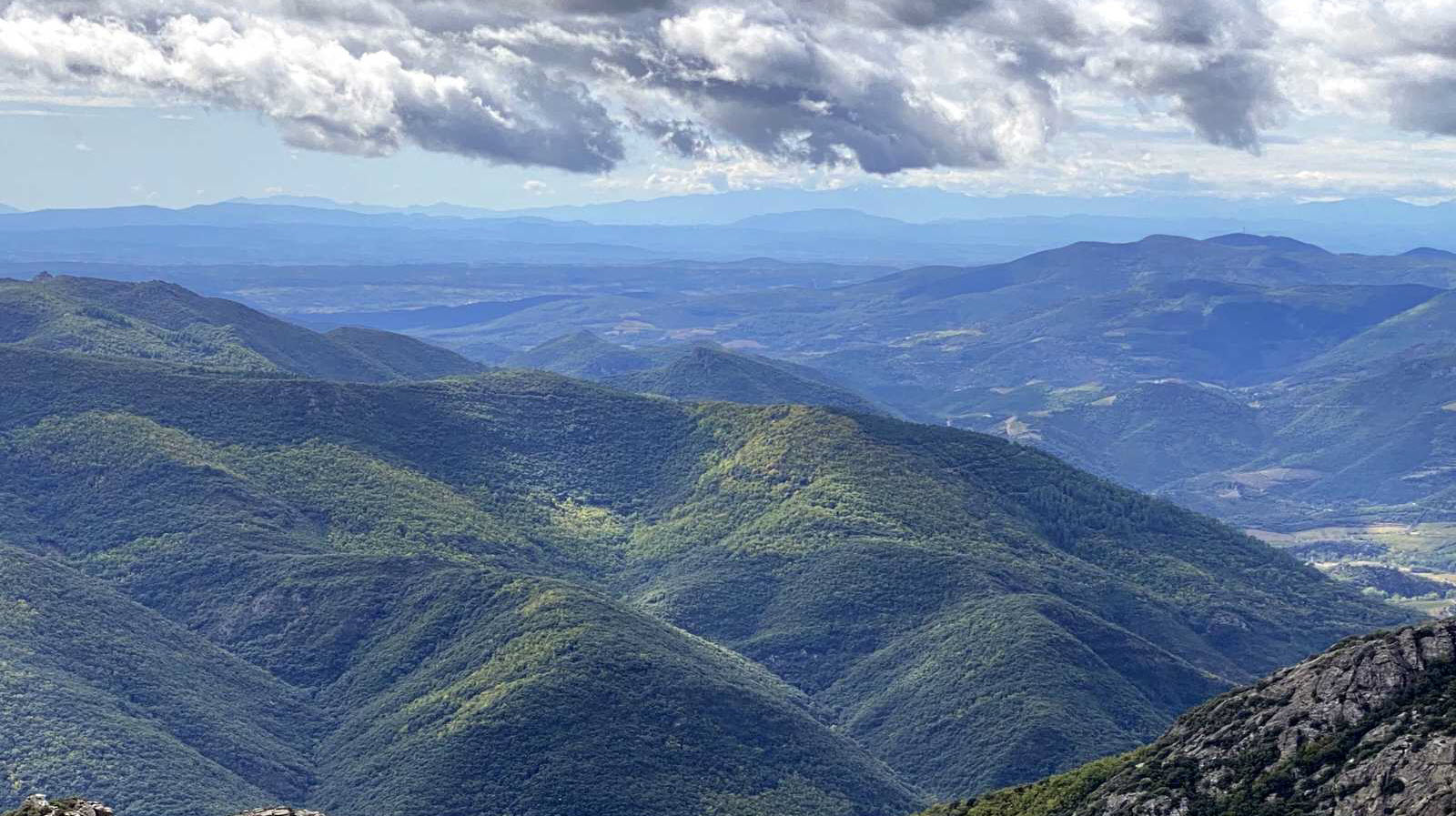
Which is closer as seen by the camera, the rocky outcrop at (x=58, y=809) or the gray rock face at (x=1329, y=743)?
the rocky outcrop at (x=58, y=809)

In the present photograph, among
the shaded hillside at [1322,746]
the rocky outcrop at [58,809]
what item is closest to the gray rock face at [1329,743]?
the shaded hillside at [1322,746]

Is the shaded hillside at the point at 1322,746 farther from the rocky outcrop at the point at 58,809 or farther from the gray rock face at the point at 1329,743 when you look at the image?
the rocky outcrop at the point at 58,809

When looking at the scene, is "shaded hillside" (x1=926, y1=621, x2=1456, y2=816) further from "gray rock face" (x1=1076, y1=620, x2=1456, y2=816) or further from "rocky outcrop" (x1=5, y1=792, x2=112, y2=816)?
"rocky outcrop" (x1=5, y1=792, x2=112, y2=816)

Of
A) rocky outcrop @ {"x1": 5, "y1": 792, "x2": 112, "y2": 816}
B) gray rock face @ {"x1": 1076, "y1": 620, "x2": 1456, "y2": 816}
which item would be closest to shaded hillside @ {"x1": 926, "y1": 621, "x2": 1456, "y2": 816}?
gray rock face @ {"x1": 1076, "y1": 620, "x2": 1456, "y2": 816}

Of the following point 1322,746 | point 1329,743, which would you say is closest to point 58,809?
point 1322,746

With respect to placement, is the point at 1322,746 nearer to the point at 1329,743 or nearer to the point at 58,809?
the point at 1329,743

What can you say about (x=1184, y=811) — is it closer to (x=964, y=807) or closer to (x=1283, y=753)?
(x=1283, y=753)

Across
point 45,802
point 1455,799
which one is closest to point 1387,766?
point 1455,799
